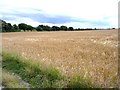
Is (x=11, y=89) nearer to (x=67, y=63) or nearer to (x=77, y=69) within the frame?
(x=77, y=69)

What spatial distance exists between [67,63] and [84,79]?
2.13 metres

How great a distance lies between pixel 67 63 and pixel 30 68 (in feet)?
4.69

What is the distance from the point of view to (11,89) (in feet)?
23.9

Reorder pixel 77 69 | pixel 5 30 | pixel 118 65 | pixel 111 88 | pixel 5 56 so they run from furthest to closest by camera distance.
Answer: pixel 5 30 → pixel 5 56 → pixel 118 65 → pixel 77 69 → pixel 111 88

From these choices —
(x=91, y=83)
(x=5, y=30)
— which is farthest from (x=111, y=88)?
(x=5, y=30)

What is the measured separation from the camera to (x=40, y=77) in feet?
29.0

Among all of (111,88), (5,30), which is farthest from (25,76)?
(5,30)

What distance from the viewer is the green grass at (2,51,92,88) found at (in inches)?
295

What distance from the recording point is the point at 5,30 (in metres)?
79.2

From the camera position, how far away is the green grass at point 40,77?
7.49m

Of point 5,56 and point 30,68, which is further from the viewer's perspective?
point 5,56

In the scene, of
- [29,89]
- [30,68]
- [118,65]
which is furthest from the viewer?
[30,68]

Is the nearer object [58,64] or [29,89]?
[29,89]

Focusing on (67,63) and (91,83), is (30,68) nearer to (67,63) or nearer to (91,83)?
(67,63)
